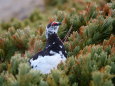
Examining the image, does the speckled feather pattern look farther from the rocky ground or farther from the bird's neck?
the rocky ground

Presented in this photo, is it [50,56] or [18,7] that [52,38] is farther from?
[18,7]

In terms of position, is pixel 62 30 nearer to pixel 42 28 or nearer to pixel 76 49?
pixel 42 28

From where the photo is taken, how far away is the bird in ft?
11.7

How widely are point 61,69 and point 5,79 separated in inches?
21.8

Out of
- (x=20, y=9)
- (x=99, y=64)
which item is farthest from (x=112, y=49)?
(x=20, y=9)

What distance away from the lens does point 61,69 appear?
10.9ft

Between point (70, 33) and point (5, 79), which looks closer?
point (5, 79)

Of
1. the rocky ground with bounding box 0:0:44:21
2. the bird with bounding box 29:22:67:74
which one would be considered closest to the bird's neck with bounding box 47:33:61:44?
the bird with bounding box 29:22:67:74

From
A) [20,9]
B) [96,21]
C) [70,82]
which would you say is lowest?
[70,82]

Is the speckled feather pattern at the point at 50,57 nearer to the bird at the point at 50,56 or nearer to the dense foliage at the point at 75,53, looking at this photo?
the bird at the point at 50,56

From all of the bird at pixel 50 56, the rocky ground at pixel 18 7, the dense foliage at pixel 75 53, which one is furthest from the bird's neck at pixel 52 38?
the rocky ground at pixel 18 7

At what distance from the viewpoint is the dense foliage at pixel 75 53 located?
300cm

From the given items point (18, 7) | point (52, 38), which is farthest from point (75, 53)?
point (18, 7)

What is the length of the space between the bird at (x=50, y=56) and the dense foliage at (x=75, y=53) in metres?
0.12
